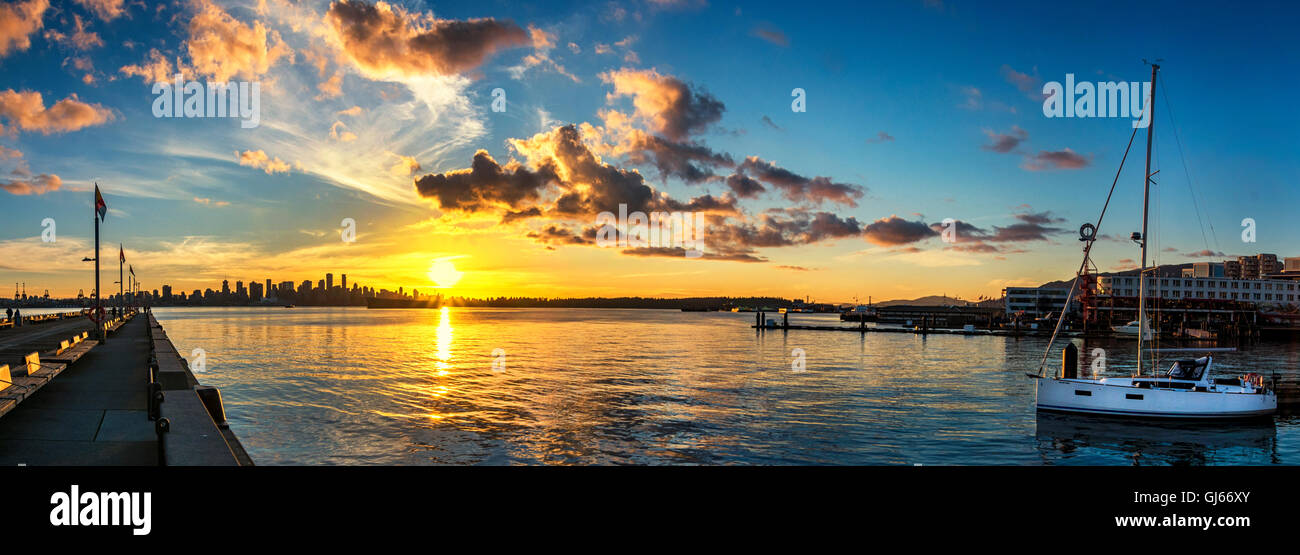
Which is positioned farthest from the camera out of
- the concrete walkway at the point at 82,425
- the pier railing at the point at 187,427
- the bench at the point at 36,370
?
the bench at the point at 36,370

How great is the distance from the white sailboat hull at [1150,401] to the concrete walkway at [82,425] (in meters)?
33.4

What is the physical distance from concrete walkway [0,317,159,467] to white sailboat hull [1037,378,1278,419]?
33.4 metres

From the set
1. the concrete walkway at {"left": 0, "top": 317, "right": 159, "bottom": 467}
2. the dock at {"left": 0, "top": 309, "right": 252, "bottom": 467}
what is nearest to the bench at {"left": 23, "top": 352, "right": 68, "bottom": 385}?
the dock at {"left": 0, "top": 309, "right": 252, "bottom": 467}

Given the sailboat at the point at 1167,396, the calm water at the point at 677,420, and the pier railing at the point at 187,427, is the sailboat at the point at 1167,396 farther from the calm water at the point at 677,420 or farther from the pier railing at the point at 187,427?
the pier railing at the point at 187,427

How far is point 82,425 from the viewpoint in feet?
53.2

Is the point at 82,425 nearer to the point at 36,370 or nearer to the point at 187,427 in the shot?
the point at 187,427

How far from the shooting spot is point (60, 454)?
13516mm

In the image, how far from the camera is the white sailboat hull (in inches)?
1173

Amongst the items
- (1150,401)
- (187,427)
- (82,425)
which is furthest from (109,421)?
(1150,401)

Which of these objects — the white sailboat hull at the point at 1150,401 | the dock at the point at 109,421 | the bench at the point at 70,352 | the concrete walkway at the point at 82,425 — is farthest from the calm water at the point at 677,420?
the bench at the point at 70,352

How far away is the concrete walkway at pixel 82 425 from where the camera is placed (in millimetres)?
13398
